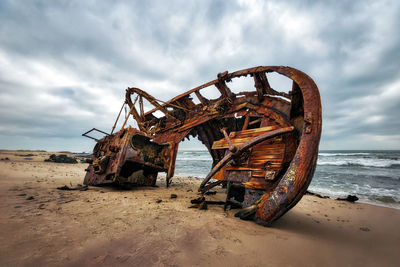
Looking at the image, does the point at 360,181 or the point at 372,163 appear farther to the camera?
the point at 372,163

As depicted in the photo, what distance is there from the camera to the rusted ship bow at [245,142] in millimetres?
2471

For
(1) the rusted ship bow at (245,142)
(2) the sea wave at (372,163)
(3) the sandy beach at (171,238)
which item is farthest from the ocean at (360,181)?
(1) the rusted ship bow at (245,142)

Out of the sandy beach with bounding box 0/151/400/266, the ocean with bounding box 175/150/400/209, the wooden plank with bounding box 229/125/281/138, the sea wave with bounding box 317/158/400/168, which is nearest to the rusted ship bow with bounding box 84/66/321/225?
the wooden plank with bounding box 229/125/281/138

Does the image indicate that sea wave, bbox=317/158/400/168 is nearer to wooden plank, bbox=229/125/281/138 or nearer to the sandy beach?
the sandy beach

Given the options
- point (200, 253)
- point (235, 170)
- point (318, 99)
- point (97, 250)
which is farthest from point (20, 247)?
point (318, 99)

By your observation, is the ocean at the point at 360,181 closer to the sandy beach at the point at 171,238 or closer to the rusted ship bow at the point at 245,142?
the sandy beach at the point at 171,238

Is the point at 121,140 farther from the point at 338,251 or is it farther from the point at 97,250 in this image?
the point at 338,251

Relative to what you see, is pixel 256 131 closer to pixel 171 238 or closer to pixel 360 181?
pixel 171 238

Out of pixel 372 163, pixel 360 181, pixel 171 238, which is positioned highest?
pixel 372 163

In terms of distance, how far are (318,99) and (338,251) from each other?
2.09 meters

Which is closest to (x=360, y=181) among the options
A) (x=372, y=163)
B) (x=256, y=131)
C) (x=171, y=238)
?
(x=256, y=131)

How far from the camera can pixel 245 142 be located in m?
3.27

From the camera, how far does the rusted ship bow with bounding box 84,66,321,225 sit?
8.11 feet

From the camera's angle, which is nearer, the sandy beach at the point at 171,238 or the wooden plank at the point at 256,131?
the sandy beach at the point at 171,238
